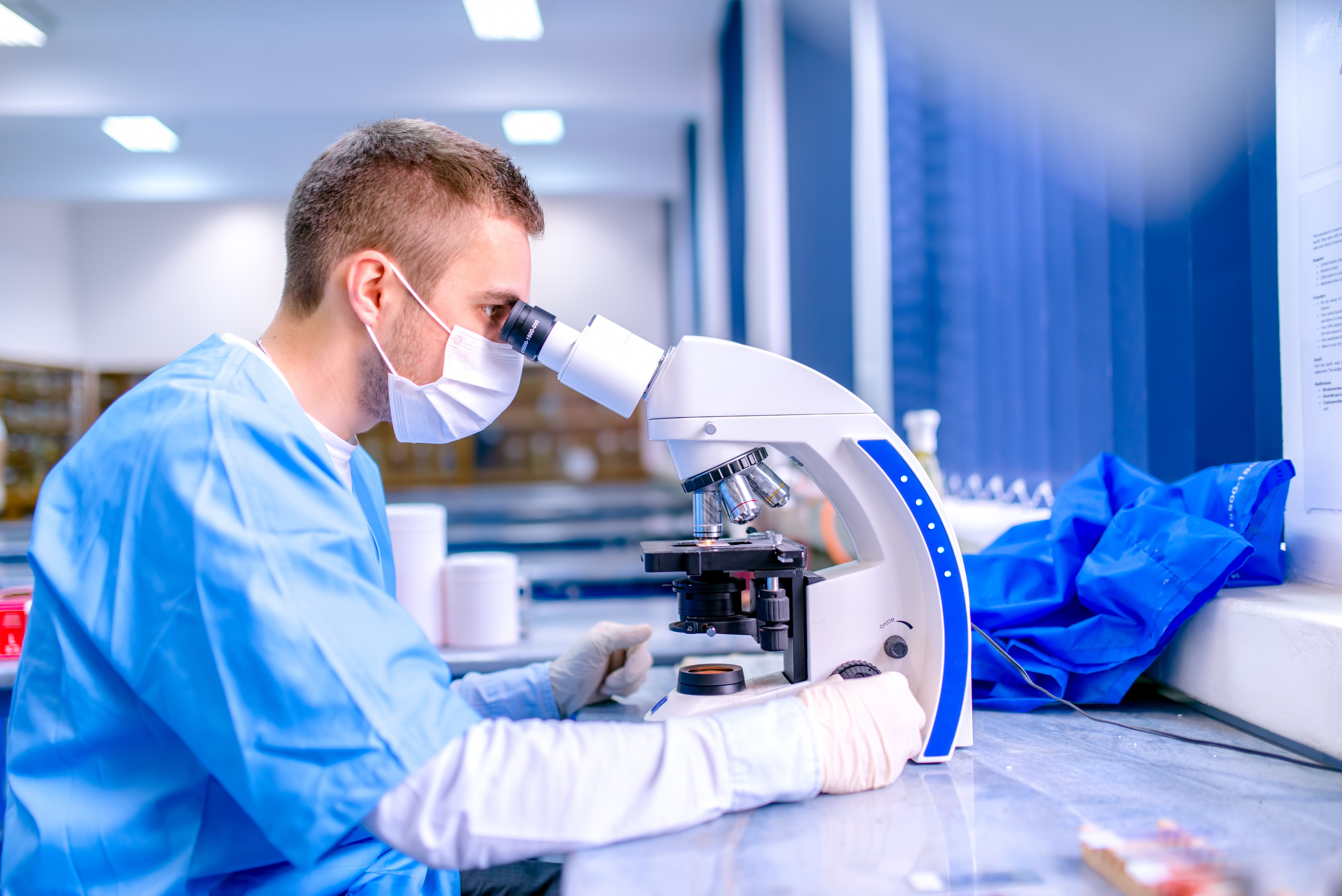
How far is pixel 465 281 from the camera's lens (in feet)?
3.45

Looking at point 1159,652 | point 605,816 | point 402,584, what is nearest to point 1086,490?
point 1159,652

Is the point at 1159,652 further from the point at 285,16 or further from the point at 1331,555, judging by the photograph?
the point at 285,16

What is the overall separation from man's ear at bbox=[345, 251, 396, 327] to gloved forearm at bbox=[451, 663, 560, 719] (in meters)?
0.56

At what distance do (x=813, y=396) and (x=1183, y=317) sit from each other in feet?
2.41

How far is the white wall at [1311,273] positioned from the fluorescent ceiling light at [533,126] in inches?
174

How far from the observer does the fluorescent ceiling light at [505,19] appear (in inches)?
154

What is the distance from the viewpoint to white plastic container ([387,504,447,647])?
1.57m

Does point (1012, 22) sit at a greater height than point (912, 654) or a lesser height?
greater

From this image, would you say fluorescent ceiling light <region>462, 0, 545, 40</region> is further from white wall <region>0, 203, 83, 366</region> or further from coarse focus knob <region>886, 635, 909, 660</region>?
white wall <region>0, 203, 83, 366</region>

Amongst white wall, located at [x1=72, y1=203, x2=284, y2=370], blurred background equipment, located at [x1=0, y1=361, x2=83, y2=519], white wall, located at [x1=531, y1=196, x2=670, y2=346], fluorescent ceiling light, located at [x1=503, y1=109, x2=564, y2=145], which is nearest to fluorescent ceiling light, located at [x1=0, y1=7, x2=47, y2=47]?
fluorescent ceiling light, located at [x1=503, y1=109, x2=564, y2=145]

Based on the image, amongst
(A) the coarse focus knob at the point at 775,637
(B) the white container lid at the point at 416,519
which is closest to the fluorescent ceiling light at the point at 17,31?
(B) the white container lid at the point at 416,519

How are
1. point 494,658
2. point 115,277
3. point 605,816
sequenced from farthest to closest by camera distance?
1. point 115,277
2. point 494,658
3. point 605,816

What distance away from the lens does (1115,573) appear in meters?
1.10

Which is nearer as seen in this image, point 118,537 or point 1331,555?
point 118,537
